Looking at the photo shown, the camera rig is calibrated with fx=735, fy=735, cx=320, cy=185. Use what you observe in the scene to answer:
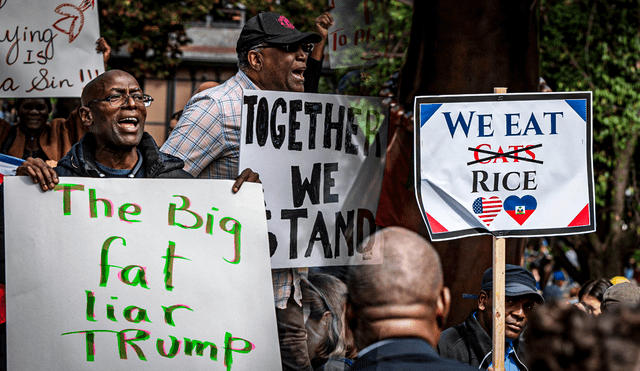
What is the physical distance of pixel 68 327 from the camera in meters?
2.52

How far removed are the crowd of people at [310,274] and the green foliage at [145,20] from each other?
7.11 metres

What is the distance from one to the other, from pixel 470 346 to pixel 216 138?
Result: 4.56 ft

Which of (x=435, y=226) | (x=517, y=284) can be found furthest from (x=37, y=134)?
(x=517, y=284)

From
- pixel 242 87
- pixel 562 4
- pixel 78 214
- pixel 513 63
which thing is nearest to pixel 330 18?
pixel 513 63

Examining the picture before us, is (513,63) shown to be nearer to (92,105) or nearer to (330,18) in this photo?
(330,18)

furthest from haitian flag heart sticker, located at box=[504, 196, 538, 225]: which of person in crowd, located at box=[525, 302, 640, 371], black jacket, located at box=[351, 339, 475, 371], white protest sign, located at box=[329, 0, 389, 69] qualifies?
white protest sign, located at box=[329, 0, 389, 69]

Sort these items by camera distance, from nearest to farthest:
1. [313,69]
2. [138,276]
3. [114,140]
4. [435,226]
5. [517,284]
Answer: [138,276]
[114,140]
[435,226]
[517,284]
[313,69]

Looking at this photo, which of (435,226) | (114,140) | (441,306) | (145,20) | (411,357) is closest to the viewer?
(411,357)

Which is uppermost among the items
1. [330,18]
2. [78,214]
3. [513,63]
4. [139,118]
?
[330,18]

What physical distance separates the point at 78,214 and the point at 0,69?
2595mm

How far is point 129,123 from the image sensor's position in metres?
2.79

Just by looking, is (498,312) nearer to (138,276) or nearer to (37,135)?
(138,276)

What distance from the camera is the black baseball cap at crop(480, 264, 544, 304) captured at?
3257 millimetres

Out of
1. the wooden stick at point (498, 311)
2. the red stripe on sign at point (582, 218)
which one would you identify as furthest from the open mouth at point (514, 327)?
the red stripe on sign at point (582, 218)
